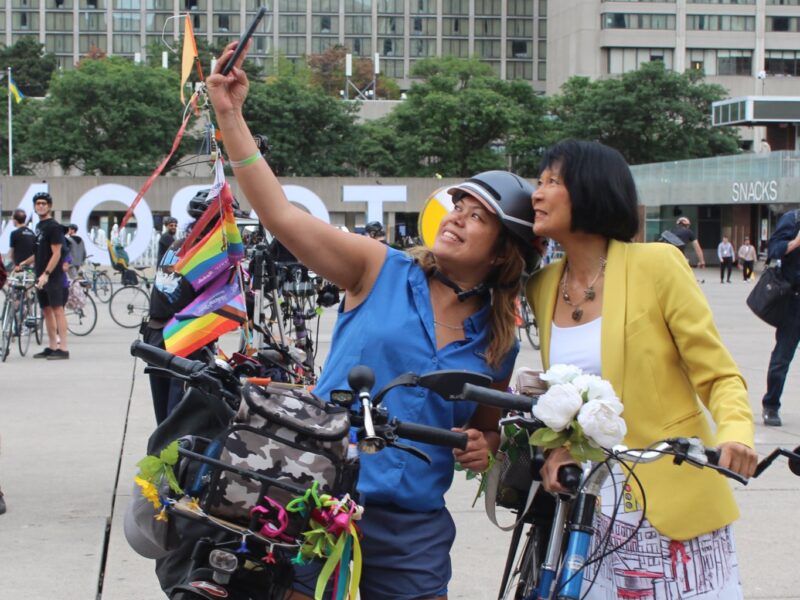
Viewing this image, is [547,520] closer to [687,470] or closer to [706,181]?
[687,470]

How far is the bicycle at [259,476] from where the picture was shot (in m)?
2.39

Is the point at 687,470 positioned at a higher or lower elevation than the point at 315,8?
lower

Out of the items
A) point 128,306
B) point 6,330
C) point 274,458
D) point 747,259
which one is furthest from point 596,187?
point 747,259

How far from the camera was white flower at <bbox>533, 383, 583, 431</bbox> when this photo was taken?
2.55 meters

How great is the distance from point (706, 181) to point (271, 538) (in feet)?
150

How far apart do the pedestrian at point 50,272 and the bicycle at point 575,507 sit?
10.9 m

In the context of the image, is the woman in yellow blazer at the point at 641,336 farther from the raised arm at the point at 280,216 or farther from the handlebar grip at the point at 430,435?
the raised arm at the point at 280,216

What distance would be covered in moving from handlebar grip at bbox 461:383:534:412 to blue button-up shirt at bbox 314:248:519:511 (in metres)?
0.37

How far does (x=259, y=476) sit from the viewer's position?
2369 millimetres

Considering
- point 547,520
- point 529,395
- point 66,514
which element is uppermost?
point 529,395

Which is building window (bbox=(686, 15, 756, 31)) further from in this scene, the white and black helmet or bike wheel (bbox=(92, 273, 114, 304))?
the white and black helmet

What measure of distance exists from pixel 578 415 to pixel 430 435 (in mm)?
328

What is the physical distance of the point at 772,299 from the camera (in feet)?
29.5

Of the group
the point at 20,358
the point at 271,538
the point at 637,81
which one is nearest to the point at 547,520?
the point at 271,538
